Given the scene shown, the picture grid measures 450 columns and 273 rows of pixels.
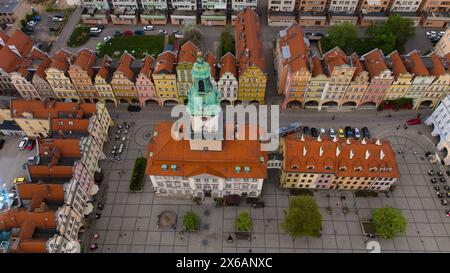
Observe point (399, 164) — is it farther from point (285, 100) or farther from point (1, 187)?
point (1, 187)

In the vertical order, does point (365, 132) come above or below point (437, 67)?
below

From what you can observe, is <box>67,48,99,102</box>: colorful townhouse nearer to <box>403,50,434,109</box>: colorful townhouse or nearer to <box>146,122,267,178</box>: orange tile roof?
<box>146,122,267,178</box>: orange tile roof

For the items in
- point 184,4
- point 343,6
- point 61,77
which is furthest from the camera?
point 184,4

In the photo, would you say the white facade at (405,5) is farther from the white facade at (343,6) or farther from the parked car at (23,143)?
the parked car at (23,143)

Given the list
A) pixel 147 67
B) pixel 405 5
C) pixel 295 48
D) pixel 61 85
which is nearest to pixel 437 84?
pixel 295 48

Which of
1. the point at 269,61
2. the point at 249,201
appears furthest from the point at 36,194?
the point at 269,61

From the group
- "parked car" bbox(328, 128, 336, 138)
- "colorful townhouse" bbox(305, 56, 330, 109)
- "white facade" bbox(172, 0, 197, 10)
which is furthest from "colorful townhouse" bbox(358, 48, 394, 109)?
"white facade" bbox(172, 0, 197, 10)

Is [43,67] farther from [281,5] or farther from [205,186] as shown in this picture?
[281,5]
